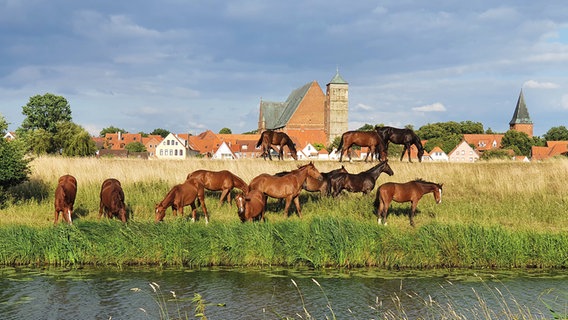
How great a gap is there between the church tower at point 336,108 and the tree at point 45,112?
2476 inches

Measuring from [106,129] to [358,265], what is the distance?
535 ft

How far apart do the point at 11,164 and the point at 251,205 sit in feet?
34.0

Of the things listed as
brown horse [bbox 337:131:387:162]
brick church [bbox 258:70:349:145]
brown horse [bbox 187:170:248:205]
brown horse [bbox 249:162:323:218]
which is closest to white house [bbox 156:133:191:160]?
brick church [bbox 258:70:349:145]

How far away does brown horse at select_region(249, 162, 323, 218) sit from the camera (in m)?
18.5

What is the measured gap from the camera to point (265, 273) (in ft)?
47.7

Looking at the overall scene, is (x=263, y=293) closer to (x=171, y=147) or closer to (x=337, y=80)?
(x=171, y=147)

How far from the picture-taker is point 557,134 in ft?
445

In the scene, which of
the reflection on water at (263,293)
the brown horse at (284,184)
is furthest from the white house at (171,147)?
the reflection on water at (263,293)

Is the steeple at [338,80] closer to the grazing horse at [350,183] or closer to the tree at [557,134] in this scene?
→ the tree at [557,134]

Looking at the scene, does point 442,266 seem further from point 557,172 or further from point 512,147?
point 512,147

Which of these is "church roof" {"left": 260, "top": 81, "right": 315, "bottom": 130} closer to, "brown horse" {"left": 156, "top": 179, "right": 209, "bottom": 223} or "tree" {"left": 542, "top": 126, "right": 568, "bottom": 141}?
"tree" {"left": 542, "top": 126, "right": 568, "bottom": 141}

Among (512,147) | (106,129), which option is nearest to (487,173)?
(512,147)

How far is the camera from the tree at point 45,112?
270 feet

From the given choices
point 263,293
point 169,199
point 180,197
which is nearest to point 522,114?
point 180,197
